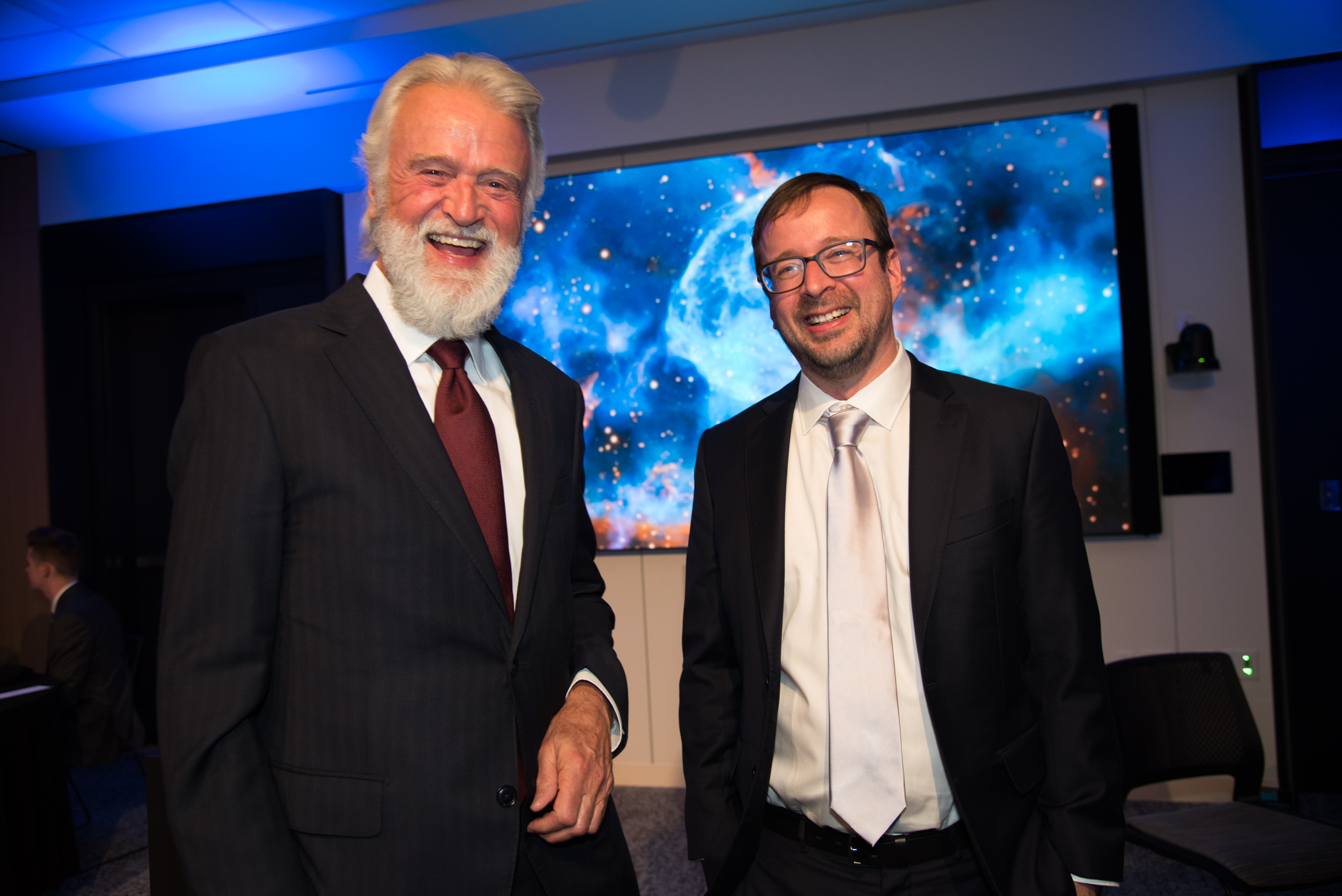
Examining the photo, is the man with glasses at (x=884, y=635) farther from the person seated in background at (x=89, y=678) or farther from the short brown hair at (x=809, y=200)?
the person seated in background at (x=89, y=678)

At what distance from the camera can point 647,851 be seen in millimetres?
3418

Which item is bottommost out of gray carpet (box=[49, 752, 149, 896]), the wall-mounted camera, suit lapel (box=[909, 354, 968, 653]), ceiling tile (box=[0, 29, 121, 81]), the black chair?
gray carpet (box=[49, 752, 149, 896])

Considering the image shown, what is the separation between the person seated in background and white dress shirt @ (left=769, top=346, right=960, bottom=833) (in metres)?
3.73

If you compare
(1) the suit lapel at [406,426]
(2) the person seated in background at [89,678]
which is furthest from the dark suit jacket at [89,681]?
(1) the suit lapel at [406,426]

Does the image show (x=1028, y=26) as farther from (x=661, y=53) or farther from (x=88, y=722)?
(x=88, y=722)

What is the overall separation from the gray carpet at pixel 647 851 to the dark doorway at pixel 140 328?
115 cm

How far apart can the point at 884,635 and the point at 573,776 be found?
651mm

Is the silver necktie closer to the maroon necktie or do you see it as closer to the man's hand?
the man's hand

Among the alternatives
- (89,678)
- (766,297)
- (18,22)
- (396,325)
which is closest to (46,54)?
(18,22)

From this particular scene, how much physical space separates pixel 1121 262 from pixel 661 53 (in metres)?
2.50

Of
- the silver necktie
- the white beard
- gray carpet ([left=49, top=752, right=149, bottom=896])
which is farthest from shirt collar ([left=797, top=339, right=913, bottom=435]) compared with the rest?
gray carpet ([left=49, top=752, right=149, bottom=896])

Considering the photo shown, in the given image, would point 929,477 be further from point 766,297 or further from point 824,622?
point 766,297

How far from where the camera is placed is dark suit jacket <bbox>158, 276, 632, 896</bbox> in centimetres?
98

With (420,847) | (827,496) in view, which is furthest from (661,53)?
(420,847)
